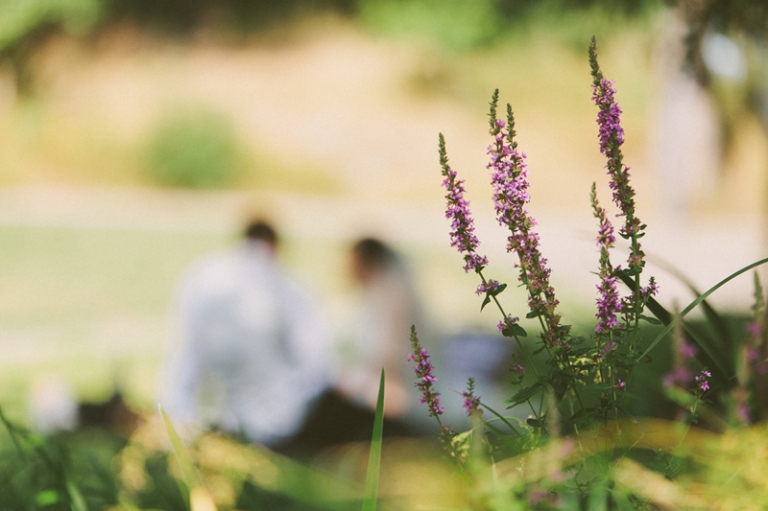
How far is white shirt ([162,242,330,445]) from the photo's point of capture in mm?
3408

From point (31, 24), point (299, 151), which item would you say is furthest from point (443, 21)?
point (31, 24)

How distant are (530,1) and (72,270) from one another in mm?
9210

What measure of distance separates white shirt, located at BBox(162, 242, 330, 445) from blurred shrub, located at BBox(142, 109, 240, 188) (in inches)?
455

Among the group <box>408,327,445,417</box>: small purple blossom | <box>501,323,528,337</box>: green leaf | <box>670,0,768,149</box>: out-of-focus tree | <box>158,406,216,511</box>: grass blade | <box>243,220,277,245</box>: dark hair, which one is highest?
<box>670,0,768,149</box>: out-of-focus tree

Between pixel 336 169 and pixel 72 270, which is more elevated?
pixel 336 169

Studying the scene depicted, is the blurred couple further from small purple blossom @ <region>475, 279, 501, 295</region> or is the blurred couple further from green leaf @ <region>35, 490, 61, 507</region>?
small purple blossom @ <region>475, 279, 501, 295</region>

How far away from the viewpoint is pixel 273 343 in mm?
3512

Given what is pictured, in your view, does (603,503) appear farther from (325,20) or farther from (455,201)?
(325,20)

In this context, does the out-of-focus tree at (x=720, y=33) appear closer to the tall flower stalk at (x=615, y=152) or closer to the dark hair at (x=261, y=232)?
the tall flower stalk at (x=615, y=152)

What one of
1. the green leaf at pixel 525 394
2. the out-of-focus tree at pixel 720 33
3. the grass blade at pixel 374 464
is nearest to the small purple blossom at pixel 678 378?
the green leaf at pixel 525 394

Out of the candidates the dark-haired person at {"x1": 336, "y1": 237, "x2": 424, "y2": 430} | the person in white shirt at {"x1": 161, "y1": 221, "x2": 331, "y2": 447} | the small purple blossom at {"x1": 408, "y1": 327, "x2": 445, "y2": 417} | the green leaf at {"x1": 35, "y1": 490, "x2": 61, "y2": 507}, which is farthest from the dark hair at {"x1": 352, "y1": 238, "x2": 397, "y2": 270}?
the small purple blossom at {"x1": 408, "y1": 327, "x2": 445, "y2": 417}

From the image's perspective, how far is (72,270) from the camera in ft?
35.3

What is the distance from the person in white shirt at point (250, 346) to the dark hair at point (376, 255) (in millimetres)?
433

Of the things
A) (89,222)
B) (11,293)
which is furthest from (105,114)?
(11,293)
